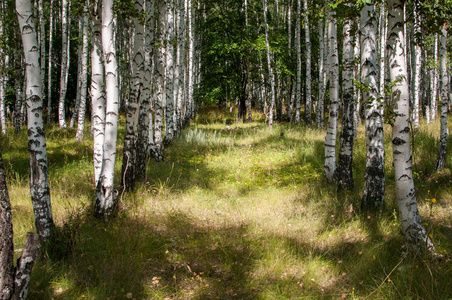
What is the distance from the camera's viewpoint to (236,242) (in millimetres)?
4227

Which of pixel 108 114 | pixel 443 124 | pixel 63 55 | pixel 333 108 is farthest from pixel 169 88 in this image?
pixel 443 124

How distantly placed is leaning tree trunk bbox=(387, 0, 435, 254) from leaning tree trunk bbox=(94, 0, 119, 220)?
3.71m

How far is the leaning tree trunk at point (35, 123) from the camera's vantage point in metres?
3.42

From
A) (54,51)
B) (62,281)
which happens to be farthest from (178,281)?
(54,51)

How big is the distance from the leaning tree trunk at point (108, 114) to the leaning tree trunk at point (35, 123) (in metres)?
0.95

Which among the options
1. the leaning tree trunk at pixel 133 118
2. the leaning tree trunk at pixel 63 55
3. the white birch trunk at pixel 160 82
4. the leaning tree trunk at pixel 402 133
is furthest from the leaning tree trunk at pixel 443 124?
the leaning tree trunk at pixel 63 55

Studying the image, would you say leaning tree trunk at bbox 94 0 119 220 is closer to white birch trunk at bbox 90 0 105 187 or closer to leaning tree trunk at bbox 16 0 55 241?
white birch trunk at bbox 90 0 105 187

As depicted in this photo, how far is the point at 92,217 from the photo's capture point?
4.52 metres

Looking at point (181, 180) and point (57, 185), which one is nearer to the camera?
point (57, 185)

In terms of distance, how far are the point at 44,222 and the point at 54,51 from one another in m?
23.3

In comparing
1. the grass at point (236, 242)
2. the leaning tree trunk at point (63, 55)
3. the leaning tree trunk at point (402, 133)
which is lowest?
the grass at point (236, 242)

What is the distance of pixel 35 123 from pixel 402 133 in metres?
4.24

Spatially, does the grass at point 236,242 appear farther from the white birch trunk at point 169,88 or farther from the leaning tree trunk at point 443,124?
the white birch trunk at point 169,88

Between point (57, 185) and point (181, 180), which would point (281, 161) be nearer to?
point (181, 180)
